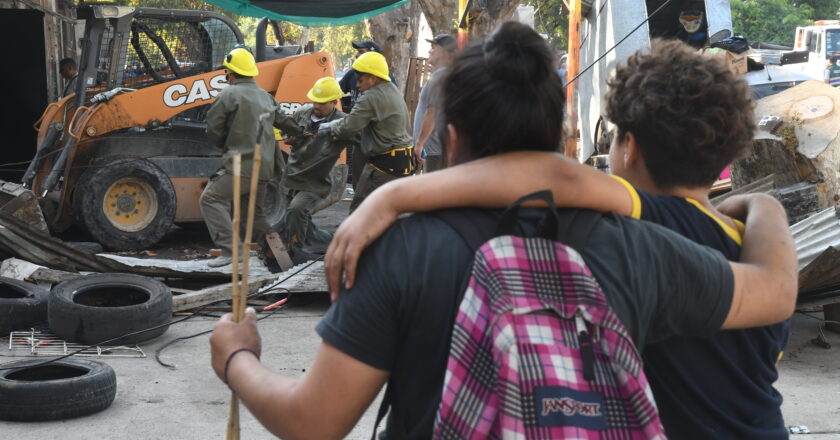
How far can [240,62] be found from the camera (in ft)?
28.9

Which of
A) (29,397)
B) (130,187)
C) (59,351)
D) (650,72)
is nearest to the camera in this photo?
(650,72)

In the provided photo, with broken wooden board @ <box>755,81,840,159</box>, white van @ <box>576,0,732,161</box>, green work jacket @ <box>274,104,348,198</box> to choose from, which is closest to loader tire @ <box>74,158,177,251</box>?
green work jacket @ <box>274,104,348,198</box>

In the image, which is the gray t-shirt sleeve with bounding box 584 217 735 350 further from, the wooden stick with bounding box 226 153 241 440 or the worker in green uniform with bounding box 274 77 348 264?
the worker in green uniform with bounding box 274 77 348 264

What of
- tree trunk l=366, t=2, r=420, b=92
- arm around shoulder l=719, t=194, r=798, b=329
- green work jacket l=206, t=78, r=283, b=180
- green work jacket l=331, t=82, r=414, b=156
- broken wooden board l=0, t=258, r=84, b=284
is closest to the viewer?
arm around shoulder l=719, t=194, r=798, b=329

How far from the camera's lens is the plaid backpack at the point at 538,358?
1386 millimetres

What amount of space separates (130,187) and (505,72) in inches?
374

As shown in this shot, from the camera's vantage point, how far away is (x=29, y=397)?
468 cm

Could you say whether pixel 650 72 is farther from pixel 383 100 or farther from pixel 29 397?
pixel 383 100

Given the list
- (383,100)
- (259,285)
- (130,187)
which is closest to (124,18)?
(130,187)

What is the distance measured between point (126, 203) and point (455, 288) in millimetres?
9528

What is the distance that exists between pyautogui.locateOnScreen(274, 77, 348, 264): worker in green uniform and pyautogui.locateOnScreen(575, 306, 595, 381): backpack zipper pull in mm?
7944

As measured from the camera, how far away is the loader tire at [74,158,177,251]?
1020 cm

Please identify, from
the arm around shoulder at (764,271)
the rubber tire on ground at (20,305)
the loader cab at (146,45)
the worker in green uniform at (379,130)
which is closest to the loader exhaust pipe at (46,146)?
the loader cab at (146,45)

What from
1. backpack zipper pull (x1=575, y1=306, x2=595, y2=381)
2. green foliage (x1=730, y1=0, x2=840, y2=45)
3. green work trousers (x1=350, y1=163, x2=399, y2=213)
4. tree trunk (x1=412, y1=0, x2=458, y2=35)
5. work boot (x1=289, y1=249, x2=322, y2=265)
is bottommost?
work boot (x1=289, y1=249, x2=322, y2=265)
